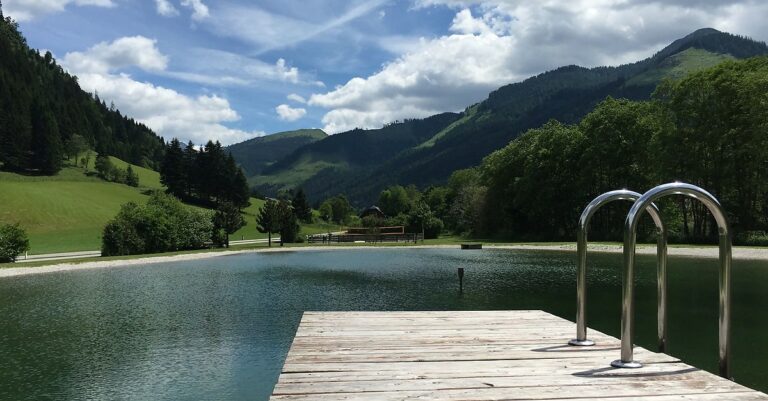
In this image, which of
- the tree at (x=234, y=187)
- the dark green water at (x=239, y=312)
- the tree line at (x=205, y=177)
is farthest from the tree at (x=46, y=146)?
the dark green water at (x=239, y=312)

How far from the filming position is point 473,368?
3777mm

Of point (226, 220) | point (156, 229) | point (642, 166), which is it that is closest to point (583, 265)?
point (156, 229)

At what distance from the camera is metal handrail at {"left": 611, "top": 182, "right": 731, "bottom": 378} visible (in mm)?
3738

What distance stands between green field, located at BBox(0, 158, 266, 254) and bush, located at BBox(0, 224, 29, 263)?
9.01 meters

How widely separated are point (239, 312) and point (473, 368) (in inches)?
517

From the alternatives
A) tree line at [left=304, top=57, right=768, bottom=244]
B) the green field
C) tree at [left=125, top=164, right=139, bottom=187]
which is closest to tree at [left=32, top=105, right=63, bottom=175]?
the green field

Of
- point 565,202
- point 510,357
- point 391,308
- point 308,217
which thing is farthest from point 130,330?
point 308,217

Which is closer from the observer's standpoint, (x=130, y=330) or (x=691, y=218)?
(x=130, y=330)

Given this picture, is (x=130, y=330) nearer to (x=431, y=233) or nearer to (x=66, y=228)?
(x=66, y=228)

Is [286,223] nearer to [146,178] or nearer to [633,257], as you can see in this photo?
[633,257]

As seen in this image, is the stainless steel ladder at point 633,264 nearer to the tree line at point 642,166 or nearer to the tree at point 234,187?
the tree line at point 642,166

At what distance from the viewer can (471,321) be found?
5.88m

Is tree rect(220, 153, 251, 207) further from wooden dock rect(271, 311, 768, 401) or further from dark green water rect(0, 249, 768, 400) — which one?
wooden dock rect(271, 311, 768, 401)

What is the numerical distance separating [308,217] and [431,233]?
2933 centimetres
